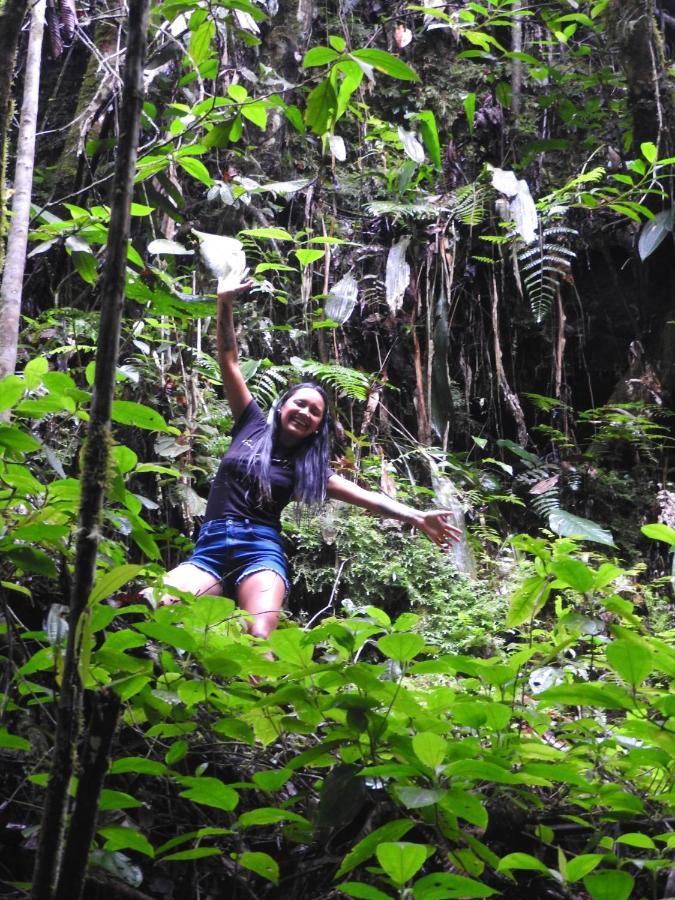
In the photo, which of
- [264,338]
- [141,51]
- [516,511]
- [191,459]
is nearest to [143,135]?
[264,338]

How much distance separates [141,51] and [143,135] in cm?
398

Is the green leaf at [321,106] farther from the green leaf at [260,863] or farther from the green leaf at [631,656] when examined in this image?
the green leaf at [260,863]

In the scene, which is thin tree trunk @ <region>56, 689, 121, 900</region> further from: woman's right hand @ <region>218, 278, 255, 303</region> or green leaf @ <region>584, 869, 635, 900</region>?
woman's right hand @ <region>218, 278, 255, 303</region>

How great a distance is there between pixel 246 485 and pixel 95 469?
2430mm

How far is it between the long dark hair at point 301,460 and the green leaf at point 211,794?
86.8 inches

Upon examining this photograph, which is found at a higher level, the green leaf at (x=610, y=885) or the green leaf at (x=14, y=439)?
the green leaf at (x=14, y=439)

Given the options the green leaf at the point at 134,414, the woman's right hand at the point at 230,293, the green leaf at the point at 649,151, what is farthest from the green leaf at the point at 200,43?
the green leaf at the point at 649,151

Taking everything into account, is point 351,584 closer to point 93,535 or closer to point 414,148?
point 414,148

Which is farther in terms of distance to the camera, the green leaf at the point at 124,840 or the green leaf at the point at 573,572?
the green leaf at the point at 573,572

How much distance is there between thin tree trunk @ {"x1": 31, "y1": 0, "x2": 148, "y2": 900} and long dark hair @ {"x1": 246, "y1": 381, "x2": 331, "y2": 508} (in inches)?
94.1

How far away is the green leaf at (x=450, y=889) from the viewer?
94cm

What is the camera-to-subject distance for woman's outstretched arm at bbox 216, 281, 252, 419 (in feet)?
10.2

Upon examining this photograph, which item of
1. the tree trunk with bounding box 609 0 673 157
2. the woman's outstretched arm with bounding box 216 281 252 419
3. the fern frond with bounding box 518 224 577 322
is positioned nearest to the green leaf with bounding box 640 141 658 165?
the fern frond with bounding box 518 224 577 322

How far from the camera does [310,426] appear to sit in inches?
134
